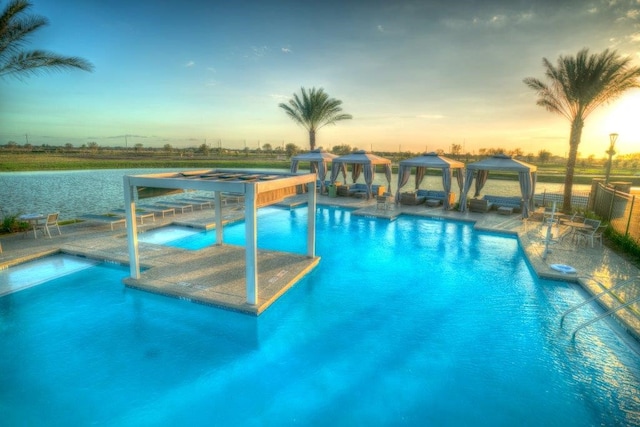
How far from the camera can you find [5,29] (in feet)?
26.8

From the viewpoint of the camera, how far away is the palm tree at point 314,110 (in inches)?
836

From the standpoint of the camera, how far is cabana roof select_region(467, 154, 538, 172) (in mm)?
12962

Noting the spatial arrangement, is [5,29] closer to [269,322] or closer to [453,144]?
[269,322]

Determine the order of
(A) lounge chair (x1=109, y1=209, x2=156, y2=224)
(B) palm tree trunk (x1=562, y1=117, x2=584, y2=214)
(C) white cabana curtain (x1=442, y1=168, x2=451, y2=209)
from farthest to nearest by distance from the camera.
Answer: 1. (C) white cabana curtain (x1=442, y1=168, x2=451, y2=209)
2. (B) palm tree trunk (x1=562, y1=117, x2=584, y2=214)
3. (A) lounge chair (x1=109, y1=209, x2=156, y2=224)

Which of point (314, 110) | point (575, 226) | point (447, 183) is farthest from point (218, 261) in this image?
point (314, 110)

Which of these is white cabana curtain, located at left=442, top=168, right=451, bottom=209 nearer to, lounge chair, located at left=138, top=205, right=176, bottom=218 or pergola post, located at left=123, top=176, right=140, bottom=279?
lounge chair, located at left=138, top=205, right=176, bottom=218

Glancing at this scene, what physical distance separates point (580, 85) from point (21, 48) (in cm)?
1979

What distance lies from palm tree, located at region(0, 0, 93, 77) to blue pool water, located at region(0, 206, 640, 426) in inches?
255

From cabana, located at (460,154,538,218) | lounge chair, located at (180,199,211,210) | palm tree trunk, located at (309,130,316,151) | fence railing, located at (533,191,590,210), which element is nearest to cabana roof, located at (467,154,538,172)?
cabana, located at (460,154,538,218)

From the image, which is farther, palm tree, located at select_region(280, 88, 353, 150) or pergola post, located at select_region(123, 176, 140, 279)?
palm tree, located at select_region(280, 88, 353, 150)

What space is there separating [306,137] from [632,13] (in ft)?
59.1

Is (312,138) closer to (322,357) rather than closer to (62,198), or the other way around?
(62,198)

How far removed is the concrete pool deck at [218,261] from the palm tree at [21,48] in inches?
202

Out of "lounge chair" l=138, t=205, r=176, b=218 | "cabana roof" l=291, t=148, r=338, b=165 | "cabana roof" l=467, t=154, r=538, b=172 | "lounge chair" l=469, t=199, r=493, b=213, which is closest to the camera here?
"lounge chair" l=138, t=205, r=176, b=218
